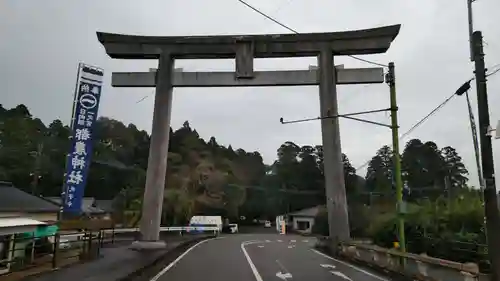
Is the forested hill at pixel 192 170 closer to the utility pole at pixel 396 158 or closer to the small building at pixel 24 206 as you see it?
the small building at pixel 24 206

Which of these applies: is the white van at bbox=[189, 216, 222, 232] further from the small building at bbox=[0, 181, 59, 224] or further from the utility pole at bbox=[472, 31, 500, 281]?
the utility pole at bbox=[472, 31, 500, 281]

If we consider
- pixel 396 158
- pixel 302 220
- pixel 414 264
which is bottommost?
pixel 414 264

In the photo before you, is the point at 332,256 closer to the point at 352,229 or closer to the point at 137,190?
the point at 352,229

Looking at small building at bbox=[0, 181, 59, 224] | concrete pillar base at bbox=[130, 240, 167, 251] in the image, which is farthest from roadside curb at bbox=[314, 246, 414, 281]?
small building at bbox=[0, 181, 59, 224]

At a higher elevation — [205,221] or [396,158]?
[396,158]

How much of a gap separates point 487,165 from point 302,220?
63.2m

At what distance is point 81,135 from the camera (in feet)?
55.9

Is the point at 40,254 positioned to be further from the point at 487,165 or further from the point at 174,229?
the point at 174,229

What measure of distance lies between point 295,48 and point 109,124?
181 ft

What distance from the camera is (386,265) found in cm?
1555

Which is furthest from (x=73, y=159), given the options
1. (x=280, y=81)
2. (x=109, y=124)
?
(x=109, y=124)

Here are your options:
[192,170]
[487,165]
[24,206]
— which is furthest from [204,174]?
[487,165]

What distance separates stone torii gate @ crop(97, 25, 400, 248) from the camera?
2241 centimetres

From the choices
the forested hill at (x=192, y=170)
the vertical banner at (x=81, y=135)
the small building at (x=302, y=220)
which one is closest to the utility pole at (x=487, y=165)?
the vertical banner at (x=81, y=135)
